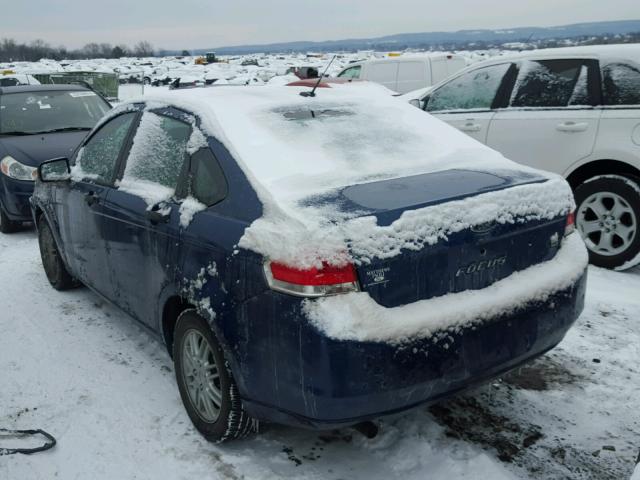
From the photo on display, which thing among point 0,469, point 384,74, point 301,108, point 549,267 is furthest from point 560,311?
point 384,74

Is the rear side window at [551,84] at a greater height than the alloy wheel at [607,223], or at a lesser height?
greater

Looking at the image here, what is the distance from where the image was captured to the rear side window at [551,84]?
568 centimetres

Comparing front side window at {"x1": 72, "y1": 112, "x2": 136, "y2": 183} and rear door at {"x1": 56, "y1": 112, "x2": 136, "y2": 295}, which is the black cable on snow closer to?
rear door at {"x1": 56, "y1": 112, "x2": 136, "y2": 295}

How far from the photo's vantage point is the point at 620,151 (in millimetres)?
5312

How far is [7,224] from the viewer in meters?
7.72

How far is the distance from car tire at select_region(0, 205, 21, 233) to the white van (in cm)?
932

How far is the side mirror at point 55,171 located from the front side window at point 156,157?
1080 mm

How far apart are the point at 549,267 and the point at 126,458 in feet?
7.34

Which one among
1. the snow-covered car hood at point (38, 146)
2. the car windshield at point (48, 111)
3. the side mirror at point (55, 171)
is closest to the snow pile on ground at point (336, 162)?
the side mirror at point (55, 171)

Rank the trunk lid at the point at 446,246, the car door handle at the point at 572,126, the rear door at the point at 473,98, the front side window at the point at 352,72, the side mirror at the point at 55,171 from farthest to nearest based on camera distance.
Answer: the front side window at the point at 352,72 < the rear door at the point at 473,98 < the car door handle at the point at 572,126 < the side mirror at the point at 55,171 < the trunk lid at the point at 446,246

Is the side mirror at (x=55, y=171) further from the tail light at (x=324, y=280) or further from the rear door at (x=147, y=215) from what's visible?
the tail light at (x=324, y=280)

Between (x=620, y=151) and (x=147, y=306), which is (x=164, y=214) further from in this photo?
(x=620, y=151)

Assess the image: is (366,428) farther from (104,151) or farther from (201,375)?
(104,151)

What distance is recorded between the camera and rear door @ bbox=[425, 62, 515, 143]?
20.7ft
